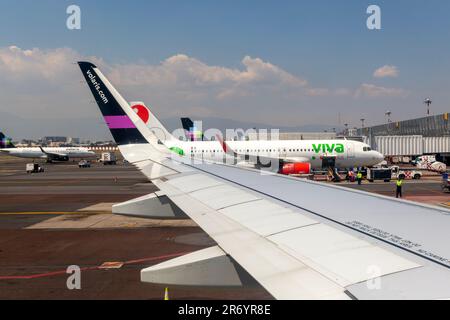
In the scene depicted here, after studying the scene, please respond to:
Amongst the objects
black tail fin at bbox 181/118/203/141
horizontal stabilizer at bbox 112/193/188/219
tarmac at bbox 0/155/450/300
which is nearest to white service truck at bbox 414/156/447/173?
tarmac at bbox 0/155/450/300

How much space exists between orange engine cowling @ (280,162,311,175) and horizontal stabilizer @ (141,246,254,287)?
29456 mm

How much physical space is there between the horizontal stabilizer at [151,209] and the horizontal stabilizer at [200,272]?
10.4 feet

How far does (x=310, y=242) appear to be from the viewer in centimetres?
366

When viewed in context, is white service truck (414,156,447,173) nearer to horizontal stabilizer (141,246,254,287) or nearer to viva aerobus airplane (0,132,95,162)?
horizontal stabilizer (141,246,254,287)

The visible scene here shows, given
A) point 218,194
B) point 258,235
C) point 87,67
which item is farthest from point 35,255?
point 258,235

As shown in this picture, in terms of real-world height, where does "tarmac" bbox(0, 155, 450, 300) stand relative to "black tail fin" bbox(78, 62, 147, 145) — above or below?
below

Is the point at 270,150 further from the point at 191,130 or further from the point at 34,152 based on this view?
the point at 34,152

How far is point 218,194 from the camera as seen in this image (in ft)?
22.3

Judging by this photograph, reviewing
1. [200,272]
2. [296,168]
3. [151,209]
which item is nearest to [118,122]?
[151,209]

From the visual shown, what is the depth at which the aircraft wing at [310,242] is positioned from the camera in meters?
2.70

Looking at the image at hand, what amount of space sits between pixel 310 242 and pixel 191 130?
211 feet

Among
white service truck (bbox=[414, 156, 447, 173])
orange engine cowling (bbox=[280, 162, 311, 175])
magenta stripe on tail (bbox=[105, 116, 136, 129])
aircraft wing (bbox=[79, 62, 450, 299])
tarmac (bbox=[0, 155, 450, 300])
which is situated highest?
magenta stripe on tail (bbox=[105, 116, 136, 129])

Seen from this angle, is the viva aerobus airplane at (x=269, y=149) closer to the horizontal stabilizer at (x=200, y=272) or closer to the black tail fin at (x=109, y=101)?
the black tail fin at (x=109, y=101)

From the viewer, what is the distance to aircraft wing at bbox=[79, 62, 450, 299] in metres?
2.70
